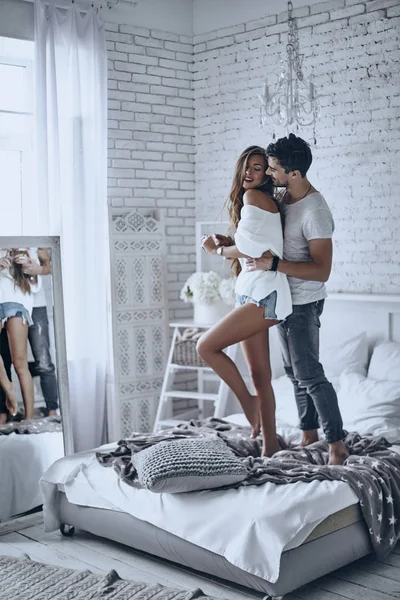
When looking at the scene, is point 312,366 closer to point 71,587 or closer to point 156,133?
point 71,587

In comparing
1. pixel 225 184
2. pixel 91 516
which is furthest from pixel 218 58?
pixel 91 516

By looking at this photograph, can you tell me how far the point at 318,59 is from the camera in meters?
5.13

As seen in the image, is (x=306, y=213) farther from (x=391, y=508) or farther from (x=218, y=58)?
(x=218, y=58)

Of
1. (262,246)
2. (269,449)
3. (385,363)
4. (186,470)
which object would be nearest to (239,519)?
(186,470)

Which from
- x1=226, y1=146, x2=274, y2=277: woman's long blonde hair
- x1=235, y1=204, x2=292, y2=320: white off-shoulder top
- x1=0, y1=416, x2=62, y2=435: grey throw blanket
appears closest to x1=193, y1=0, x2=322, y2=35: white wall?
x1=226, y1=146, x2=274, y2=277: woman's long blonde hair

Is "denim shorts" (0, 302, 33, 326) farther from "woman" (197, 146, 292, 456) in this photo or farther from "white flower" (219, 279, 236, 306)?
"white flower" (219, 279, 236, 306)

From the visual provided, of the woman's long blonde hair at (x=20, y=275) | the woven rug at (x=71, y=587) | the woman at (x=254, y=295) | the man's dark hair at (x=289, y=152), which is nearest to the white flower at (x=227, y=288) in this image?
the woman at (x=254, y=295)

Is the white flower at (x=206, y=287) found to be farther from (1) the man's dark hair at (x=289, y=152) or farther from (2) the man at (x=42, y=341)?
(1) the man's dark hair at (x=289, y=152)

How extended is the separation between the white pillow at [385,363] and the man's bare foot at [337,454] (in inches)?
32.0

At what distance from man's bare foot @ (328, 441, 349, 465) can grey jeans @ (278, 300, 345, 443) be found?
3 centimetres

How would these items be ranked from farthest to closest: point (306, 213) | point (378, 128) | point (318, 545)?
point (378, 128) → point (306, 213) → point (318, 545)

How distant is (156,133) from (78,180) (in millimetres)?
803

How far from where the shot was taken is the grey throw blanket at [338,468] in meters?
3.40

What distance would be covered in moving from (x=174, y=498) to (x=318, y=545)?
1.97 feet
